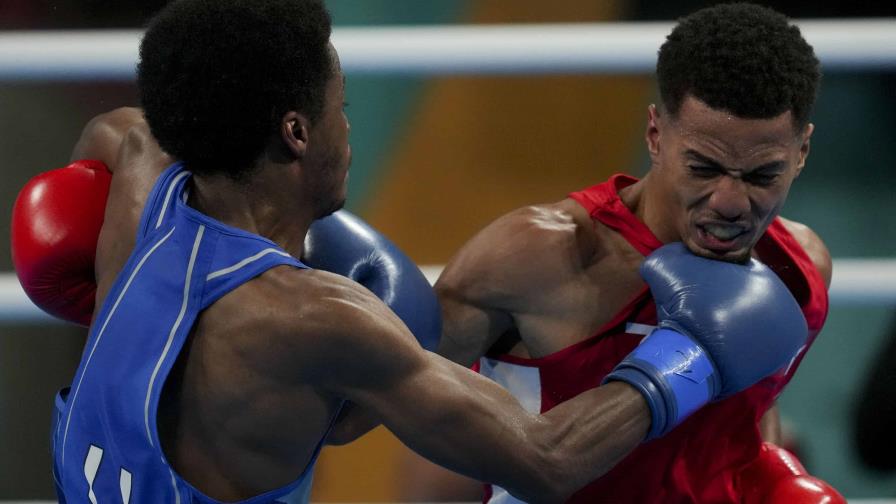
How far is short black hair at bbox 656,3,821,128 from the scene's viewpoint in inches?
74.9

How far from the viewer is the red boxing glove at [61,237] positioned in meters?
2.02

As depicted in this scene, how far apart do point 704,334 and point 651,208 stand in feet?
1.04

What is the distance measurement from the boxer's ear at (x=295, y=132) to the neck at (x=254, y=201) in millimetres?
38

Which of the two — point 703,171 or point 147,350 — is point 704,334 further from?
point 147,350

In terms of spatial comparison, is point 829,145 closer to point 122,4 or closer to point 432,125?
point 432,125

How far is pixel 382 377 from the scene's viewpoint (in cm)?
158

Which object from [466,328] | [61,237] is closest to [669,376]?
[466,328]

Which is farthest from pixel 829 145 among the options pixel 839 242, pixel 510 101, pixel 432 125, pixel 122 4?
pixel 122 4

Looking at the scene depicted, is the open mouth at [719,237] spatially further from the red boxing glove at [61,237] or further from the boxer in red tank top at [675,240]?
the red boxing glove at [61,237]

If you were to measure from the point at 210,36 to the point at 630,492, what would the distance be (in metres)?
1.09

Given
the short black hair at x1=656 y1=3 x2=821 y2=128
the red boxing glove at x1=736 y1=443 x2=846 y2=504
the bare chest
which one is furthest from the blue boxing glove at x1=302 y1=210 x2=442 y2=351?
the red boxing glove at x1=736 y1=443 x2=846 y2=504

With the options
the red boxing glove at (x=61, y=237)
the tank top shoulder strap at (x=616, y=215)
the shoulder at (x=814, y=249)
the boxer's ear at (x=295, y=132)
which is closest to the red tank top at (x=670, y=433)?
the tank top shoulder strap at (x=616, y=215)

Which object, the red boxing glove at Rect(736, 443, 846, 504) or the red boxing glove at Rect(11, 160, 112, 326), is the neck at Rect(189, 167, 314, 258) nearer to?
the red boxing glove at Rect(11, 160, 112, 326)

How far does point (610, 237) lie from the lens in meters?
2.12
